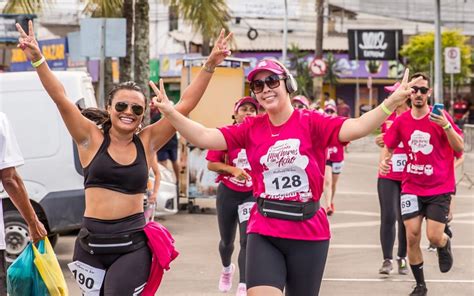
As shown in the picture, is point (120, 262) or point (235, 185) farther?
point (235, 185)

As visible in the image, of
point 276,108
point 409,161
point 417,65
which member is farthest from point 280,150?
point 417,65

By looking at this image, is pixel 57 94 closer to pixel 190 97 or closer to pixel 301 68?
pixel 190 97

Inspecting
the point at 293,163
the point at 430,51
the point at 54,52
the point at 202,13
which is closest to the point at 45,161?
the point at 293,163

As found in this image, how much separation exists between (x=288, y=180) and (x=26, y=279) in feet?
5.65

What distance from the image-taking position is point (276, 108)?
246 inches

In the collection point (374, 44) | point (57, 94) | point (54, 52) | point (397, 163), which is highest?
point (374, 44)

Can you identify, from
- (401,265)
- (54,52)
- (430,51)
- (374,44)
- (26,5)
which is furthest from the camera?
(430,51)

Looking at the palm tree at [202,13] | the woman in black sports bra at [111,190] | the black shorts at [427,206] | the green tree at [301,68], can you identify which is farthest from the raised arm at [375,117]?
the green tree at [301,68]

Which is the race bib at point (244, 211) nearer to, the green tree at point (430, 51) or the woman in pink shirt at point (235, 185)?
the woman in pink shirt at point (235, 185)

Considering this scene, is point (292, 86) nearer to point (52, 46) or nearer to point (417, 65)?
point (52, 46)

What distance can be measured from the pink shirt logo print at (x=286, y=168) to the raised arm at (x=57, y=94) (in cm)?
104

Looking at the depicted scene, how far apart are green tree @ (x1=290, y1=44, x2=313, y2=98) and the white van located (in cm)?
4269

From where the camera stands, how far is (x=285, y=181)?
6223 mm

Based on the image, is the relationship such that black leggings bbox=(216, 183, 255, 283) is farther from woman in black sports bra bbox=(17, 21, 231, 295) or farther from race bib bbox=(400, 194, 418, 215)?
woman in black sports bra bbox=(17, 21, 231, 295)
